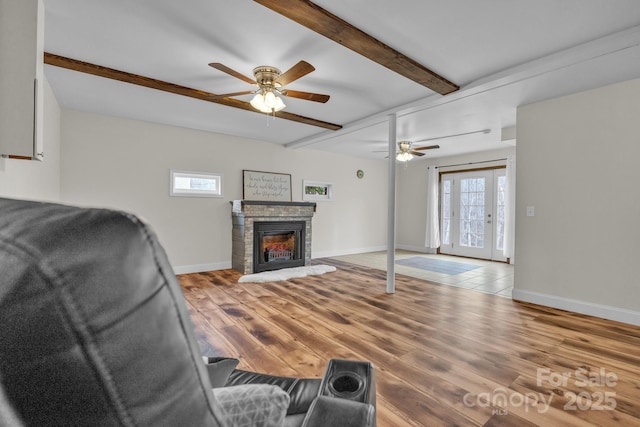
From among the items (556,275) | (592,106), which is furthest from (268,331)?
(592,106)

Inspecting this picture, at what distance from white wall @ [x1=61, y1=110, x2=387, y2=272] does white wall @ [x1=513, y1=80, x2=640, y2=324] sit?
12.5 feet

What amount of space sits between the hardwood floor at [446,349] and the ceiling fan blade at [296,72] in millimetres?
2237

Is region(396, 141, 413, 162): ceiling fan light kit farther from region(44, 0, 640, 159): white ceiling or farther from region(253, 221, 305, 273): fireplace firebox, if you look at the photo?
region(253, 221, 305, 273): fireplace firebox

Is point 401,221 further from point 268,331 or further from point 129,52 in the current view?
point 129,52

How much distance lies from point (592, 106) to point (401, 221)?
5.15m

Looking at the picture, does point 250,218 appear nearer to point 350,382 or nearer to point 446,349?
point 446,349

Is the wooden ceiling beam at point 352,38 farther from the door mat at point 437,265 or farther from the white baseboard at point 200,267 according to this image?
the white baseboard at point 200,267

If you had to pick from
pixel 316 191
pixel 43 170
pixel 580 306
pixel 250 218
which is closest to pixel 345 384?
pixel 580 306

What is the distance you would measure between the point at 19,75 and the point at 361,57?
233 centimetres

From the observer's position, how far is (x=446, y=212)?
280 inches

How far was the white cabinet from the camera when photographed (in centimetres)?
152

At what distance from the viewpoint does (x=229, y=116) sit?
4145 millimetres

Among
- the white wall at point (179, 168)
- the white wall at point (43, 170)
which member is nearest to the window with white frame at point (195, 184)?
the white wall at point (179, 168)

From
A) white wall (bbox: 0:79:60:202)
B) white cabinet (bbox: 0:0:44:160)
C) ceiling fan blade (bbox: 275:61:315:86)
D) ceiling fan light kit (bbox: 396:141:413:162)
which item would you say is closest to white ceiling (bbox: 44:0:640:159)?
ceiling fan blade (bbox: 275:61:315:86)
